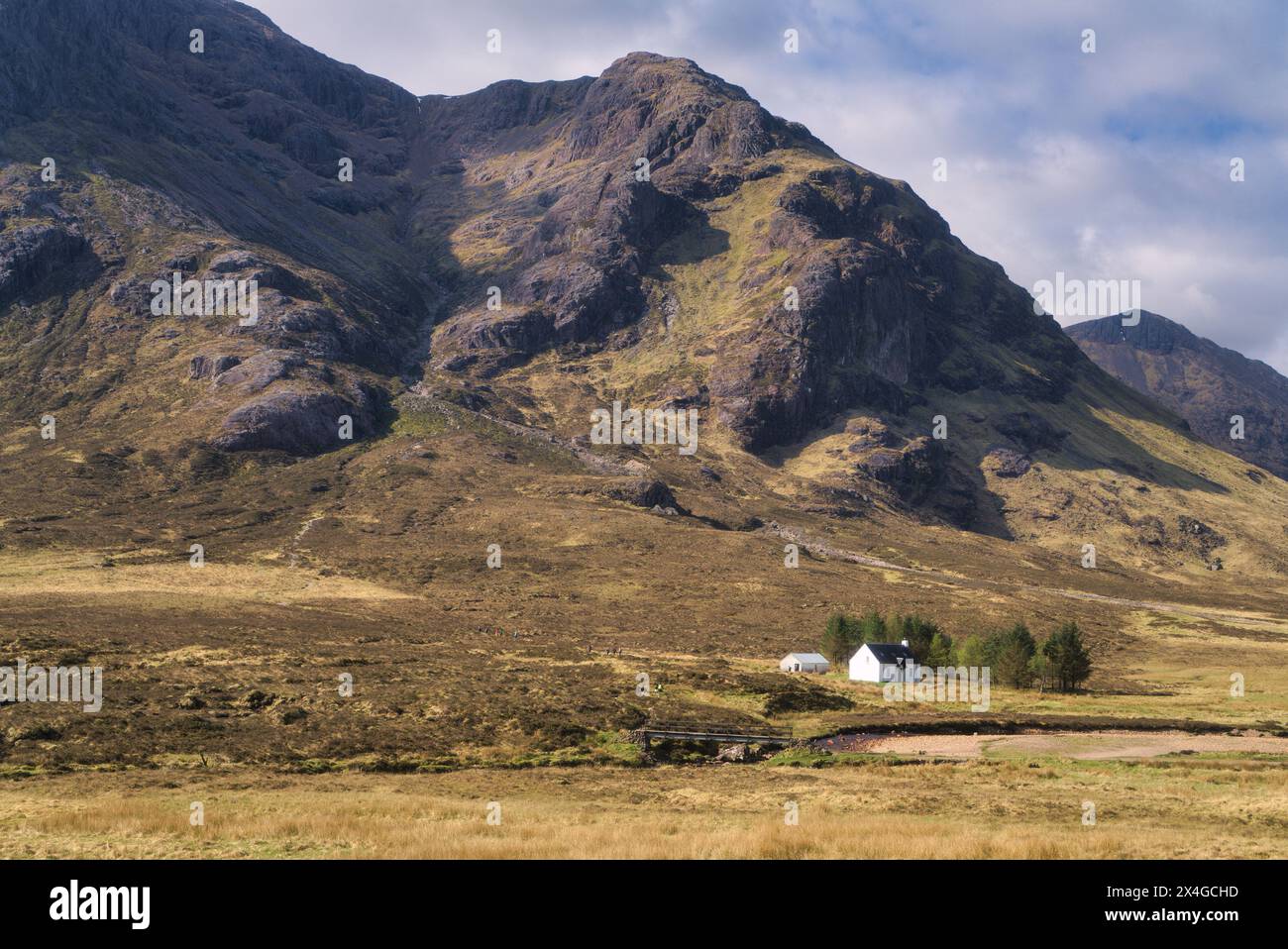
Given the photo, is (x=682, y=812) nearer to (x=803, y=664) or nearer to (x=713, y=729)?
(x=713, y=729)

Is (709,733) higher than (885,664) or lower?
lower

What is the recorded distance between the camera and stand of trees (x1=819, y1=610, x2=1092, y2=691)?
9000cm

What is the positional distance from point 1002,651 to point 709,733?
45.8m

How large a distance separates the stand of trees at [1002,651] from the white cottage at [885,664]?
10.4ft

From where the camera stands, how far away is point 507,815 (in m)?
31.8

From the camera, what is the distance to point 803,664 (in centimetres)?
9169

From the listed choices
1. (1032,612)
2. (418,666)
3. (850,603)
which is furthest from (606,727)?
(1032,612)

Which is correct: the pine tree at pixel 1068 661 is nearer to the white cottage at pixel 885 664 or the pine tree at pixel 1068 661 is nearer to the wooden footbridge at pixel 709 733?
the white cottage at pixel 885 664

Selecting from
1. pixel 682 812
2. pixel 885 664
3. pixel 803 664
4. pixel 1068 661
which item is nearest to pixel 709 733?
pixel 682 812

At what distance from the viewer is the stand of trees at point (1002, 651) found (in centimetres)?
9000

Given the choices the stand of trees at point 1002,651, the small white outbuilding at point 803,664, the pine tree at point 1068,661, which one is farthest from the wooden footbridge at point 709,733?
the pine tree at point 1068,661

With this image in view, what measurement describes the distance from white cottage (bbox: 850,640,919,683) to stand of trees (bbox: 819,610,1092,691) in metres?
3.17
